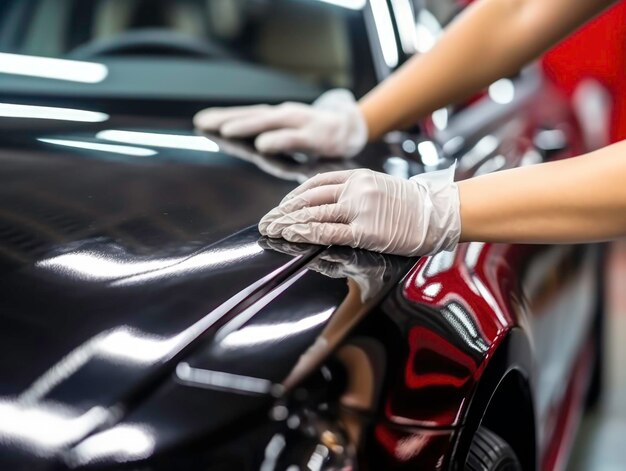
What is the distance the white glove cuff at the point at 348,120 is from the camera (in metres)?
1.67

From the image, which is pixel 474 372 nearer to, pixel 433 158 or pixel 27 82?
pixel 433 158

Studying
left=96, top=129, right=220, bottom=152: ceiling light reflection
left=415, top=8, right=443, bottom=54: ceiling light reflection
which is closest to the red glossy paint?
left=415, top=8, right=443, bottom=54: ceiling light reflection

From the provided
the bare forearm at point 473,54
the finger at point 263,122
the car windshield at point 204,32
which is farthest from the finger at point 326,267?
the car windshield at point 204,32

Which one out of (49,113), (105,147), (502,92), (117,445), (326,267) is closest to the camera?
(117,445)

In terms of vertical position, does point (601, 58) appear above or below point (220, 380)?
above

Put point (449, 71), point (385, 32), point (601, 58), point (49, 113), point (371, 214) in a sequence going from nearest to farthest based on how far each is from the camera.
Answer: point (371, 214) → point (49, 113) → point (449, 71) → point (385, 32) → point (601, 58)

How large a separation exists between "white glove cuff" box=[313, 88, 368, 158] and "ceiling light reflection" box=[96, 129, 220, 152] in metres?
0.28

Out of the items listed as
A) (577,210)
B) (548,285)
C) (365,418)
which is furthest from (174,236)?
(548,285)

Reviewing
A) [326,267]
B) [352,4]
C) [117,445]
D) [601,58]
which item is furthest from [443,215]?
[601,58]

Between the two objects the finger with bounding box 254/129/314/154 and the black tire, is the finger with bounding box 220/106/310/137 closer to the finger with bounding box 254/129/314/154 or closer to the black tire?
the finger with bounding box 254/129/314/154

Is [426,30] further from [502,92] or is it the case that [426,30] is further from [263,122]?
[263,122]

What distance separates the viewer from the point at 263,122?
1.61 meters

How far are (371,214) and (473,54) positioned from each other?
0.74 meters

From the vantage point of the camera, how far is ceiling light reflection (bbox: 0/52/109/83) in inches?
65.3
